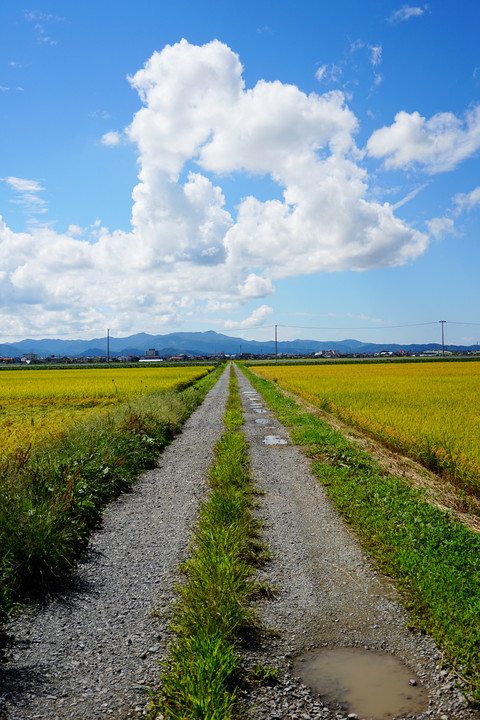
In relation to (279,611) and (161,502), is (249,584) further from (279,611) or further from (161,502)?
(161,502)

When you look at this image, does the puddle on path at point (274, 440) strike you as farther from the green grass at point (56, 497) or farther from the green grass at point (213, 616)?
the green grass at point (213, 616)

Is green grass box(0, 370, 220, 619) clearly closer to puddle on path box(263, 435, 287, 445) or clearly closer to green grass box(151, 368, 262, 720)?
green grass box(151, 368, 262, 720)

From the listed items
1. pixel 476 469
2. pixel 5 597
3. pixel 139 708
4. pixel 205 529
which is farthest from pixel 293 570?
pixel 476 469

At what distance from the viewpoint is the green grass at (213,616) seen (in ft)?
10.1

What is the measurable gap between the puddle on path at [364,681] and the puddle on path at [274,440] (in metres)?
9.68

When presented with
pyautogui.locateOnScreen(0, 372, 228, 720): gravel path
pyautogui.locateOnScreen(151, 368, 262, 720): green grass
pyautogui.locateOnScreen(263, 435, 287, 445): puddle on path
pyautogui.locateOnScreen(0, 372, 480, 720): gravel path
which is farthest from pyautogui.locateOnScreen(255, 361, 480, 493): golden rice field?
pyautogui.locateOnScreen(0, 372, 228, 720): gravel path

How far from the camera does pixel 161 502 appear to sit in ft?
26.7

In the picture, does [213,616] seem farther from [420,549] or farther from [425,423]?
[425,423]

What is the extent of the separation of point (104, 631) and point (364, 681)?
2346 mm

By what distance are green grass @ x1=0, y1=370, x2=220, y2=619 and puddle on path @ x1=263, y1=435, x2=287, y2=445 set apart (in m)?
3.60

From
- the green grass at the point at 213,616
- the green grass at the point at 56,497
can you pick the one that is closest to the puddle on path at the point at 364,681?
the green grass at the point at 213,616

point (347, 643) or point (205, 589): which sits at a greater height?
point (205, 589)

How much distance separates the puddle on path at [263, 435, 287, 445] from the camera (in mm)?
13586

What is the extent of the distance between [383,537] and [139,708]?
398cm
